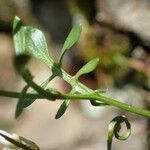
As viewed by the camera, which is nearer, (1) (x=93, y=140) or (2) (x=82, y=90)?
(2) (x=82, y=90)

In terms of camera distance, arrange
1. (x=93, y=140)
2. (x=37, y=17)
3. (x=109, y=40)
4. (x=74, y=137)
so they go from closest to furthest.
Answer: (x=109, y=40), (x=93, y=140), (x=74, y=137), (x=37, y=17)

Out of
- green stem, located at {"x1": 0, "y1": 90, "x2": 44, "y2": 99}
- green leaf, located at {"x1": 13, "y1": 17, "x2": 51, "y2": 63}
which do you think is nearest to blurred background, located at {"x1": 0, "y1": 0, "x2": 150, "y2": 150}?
green leaf, located at {"x1": 13, "y1": 17, "x2": 51, "y2": 63}

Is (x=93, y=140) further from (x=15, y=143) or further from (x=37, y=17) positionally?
(x=15, y=143)

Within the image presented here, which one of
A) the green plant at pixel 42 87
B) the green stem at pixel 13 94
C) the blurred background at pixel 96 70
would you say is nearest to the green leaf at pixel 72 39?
the green plant at pixel 42 87

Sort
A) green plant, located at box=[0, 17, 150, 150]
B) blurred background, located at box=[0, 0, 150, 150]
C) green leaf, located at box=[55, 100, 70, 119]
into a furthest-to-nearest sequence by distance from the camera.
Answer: blurred background, located at box=[0, 0, 150, 150], green leaf, located at box=[55, 100, 70, 119], green plant, located at box=[0, 17, 150, 150]

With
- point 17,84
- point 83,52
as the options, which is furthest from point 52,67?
point 17,84

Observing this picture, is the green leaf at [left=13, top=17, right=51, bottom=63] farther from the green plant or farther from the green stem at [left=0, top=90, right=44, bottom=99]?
the green stem at [left=0, top=90, right=44, bottom=99]

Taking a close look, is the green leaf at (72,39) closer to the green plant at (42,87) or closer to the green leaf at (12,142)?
the green plant at (42,87)
